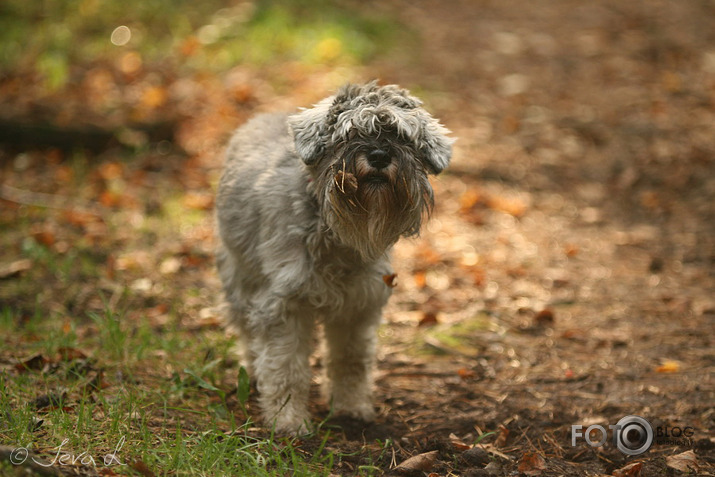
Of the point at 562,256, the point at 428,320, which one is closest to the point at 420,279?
the point at 428,320

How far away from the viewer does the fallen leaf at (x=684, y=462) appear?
3.90 metres

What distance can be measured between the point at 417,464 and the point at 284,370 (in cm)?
102

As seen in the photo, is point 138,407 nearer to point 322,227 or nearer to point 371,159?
point 322,227

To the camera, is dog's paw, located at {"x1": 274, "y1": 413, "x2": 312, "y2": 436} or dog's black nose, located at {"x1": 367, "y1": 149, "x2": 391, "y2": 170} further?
dog's paw, located at {"x1": 274, "y1": 413, "x2": 312, "y2": 436}

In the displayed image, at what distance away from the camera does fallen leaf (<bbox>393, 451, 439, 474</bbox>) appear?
12.8 ft

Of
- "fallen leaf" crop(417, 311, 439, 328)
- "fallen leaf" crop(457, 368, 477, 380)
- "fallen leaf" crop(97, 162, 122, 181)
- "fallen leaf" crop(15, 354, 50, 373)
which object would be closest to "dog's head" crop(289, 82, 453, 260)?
"fallen leaf" crop(457, 368, 477, 380)

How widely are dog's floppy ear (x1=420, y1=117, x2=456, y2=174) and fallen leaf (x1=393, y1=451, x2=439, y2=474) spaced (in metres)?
1.57

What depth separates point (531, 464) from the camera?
3994mm

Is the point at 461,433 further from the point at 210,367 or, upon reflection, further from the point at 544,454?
the point at 210,367

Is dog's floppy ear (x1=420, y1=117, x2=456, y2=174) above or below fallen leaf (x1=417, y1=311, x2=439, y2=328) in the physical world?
above

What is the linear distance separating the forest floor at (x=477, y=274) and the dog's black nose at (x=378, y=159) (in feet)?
5.04

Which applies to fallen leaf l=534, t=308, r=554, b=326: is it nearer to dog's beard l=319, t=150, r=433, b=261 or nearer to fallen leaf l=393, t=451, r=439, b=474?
dog's beard l=319, t=150, r=433, b=261

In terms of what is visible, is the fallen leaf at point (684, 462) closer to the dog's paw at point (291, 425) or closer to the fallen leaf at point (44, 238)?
the dog's paw at point (291, 425)

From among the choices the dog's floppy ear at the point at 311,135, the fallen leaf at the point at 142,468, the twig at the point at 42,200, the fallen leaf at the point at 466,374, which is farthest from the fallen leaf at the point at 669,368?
the twig at the point at 42,200
